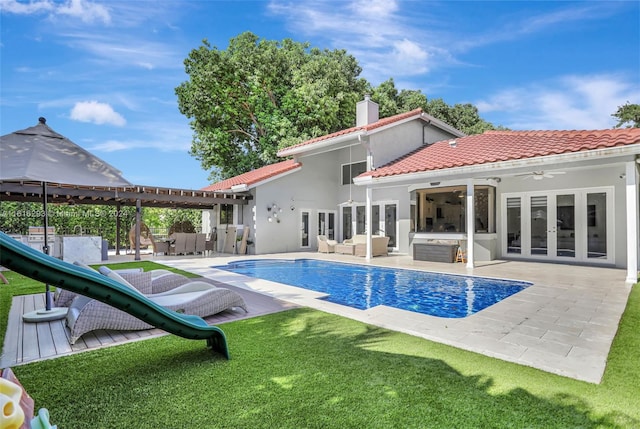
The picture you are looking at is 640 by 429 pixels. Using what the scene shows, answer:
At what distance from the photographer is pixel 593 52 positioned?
19156mm

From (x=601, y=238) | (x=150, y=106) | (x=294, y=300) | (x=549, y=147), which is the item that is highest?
(x=150, y=106)

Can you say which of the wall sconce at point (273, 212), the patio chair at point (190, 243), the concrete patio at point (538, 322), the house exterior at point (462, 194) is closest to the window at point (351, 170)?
the house exterior at point (462, 194)

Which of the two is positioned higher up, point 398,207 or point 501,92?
point 501,92

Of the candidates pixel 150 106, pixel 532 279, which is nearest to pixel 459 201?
pixel 532 279

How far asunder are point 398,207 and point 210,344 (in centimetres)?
1469

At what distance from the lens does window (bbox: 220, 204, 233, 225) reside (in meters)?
19.9

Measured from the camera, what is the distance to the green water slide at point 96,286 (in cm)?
247

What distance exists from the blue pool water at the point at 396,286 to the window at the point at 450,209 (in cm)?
411

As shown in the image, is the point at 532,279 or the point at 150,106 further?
the point at 150,106

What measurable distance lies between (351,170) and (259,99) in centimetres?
1145

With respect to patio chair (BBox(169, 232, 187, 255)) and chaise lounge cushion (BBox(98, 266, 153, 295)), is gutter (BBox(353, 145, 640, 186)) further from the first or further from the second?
patio chair (BBox(169, 232, 187, 255))

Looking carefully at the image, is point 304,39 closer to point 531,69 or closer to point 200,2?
point 200,2

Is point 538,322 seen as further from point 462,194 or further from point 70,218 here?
point 70,218

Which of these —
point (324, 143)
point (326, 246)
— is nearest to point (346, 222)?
point (326, 246)
